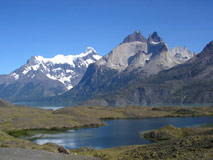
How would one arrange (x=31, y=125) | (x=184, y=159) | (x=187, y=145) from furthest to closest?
(x=31, y=125), (x=187, y=145), (x=184, y=159)

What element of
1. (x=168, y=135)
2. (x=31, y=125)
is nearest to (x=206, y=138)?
(x=168, y=135)

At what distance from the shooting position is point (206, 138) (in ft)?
178

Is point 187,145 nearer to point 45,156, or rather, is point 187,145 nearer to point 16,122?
point 45,156

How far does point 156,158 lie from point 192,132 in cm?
7806

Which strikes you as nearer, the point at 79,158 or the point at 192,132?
the point at 79,158

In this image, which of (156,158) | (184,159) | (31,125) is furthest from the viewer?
(31,125)

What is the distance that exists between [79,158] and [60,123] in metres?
146

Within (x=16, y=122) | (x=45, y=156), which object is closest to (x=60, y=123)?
(x=16, y=122)

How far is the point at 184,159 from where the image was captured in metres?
42.6

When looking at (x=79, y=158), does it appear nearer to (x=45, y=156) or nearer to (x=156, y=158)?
(x=45, y=156)

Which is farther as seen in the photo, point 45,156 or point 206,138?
point 206,138

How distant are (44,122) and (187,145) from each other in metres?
150

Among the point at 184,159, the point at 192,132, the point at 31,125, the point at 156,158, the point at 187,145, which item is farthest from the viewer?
the point at 31,125

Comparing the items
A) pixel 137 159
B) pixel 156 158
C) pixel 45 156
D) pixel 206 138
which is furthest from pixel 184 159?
pixel 45 156
